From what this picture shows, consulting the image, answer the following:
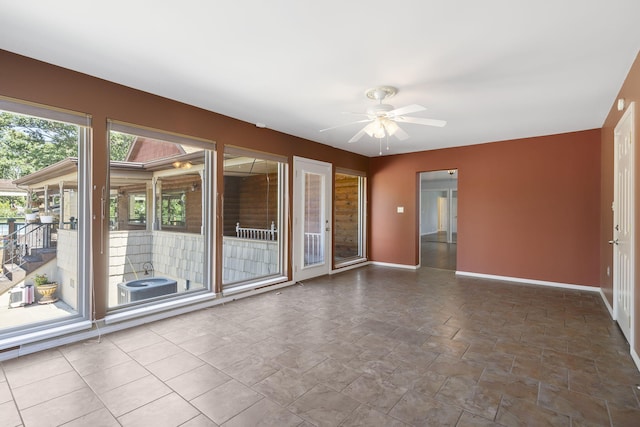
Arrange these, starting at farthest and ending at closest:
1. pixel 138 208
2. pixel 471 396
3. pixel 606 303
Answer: pixel 606 303 < pixel 138 208 < pixel 471 396

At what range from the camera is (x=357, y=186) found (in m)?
7.20

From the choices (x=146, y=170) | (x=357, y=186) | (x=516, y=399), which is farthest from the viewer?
(x=357, y=186)

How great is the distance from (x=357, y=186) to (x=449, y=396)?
5422 millimetres

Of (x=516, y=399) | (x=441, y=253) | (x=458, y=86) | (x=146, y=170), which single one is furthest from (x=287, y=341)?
(x=441, y=253)

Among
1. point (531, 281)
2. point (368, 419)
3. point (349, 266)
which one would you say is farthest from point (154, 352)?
point (531, 281)

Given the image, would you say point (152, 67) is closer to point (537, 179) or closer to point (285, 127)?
point (285, 127)

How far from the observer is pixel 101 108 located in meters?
3.08

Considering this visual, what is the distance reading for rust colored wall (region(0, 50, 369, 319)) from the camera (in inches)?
104

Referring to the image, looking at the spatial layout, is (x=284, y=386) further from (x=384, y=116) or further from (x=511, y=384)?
(x=384, y=116)

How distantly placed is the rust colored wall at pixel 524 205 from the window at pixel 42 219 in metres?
5.46

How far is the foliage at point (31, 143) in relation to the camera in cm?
266

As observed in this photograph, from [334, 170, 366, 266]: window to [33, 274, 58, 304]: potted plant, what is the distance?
4.93m

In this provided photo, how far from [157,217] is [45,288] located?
1264 mm

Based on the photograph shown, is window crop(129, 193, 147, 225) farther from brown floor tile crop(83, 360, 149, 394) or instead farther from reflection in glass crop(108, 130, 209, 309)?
brown floor tile crop(83, 360, 149, 394)
